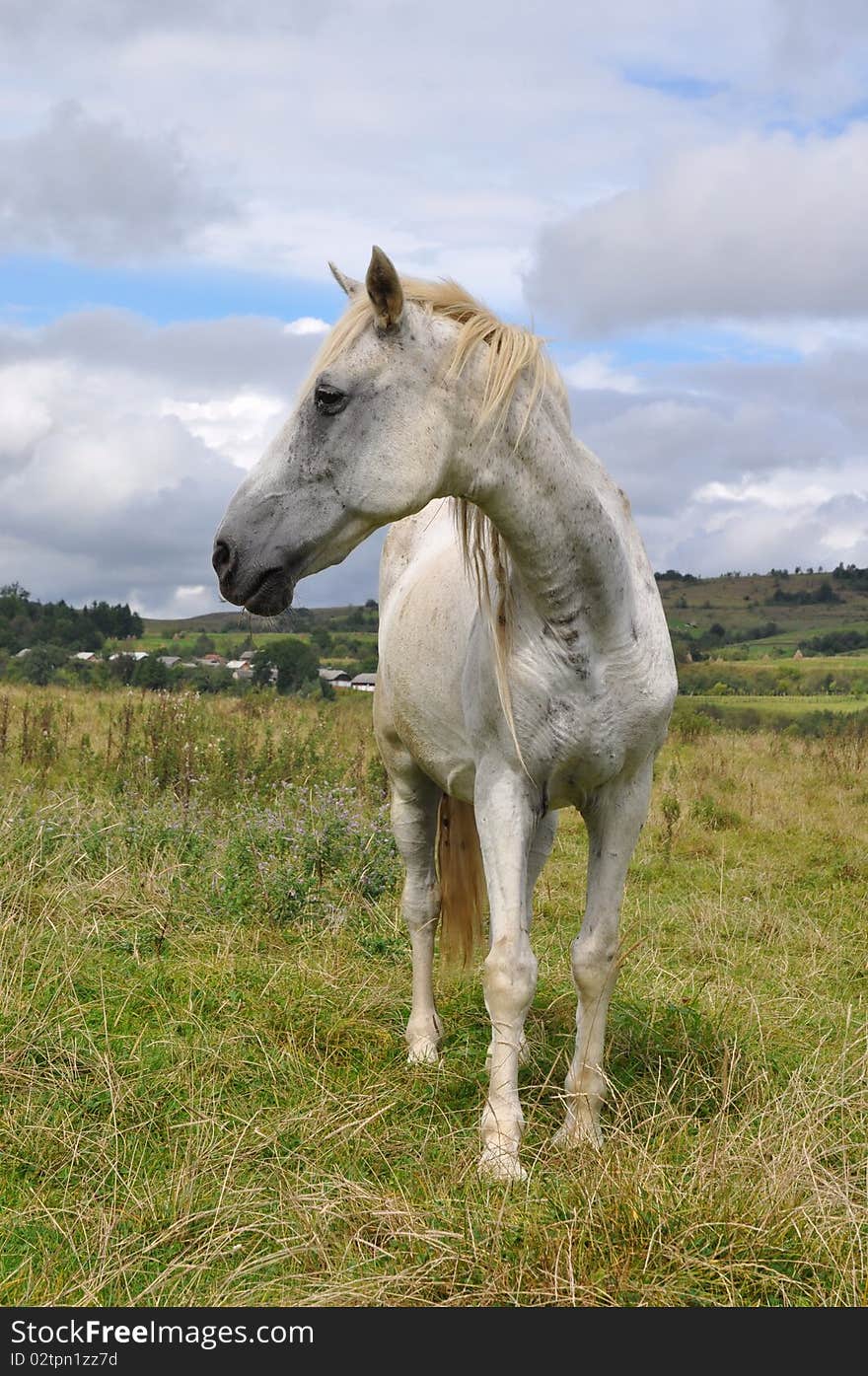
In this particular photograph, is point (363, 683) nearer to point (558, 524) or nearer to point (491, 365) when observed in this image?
point (558, 524)

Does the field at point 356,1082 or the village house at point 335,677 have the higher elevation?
the village house at point 335,677

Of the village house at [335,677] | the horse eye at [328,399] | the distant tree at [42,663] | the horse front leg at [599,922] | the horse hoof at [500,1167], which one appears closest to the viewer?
the horse eye at [328,399]

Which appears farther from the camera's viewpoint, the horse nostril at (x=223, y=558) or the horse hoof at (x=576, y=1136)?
the horse hoof at (x=576, y=1136)

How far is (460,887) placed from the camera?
511cm

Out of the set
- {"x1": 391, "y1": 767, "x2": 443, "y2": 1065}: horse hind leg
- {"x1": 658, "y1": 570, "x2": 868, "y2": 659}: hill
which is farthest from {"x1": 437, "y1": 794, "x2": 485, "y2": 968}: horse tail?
{"x1": 658, "y1": 570, "x2": 868, "y2": 659}: hill

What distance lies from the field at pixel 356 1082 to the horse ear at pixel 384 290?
237 centimetres

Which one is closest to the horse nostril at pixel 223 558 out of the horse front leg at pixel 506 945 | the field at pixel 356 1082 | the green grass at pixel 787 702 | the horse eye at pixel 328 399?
the horse eye at pixel 328 399

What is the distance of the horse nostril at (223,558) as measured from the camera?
3.28 meters

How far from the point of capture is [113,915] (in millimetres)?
5711

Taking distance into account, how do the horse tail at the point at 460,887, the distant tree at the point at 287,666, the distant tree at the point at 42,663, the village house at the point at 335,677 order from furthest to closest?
the village house at the point at 335,677, the distant tree at the point at 42,663, the distant tree at the point at 287,666, the horse tail at the point at 460,887

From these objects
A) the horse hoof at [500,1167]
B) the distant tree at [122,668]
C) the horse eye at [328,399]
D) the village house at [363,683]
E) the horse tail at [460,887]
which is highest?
the horse eye at [328,399]

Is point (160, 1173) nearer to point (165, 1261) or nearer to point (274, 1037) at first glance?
point (165, 1261)

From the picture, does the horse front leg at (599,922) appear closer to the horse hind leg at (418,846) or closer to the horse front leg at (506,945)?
the horse front leg at (506,945)

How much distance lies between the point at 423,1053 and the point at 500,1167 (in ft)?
4.11
